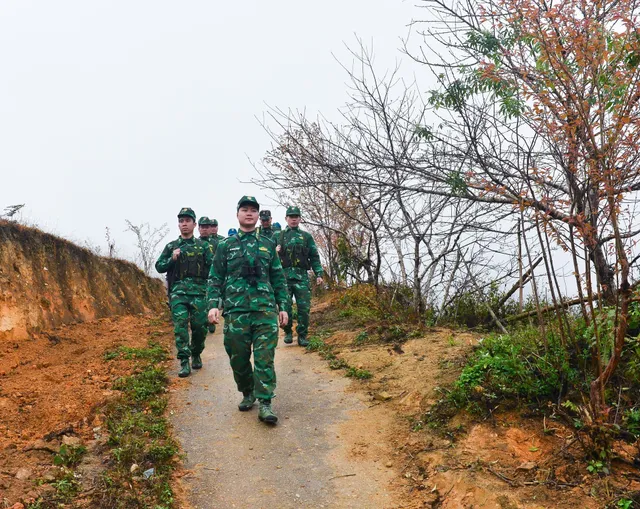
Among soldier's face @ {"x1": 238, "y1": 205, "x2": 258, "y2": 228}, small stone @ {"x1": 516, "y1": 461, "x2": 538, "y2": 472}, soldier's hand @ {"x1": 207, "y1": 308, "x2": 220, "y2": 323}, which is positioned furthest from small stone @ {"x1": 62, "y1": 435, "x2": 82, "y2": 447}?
small stone @ {"x1": 516, "y1": 461, "x2": 538, "y2": 472}

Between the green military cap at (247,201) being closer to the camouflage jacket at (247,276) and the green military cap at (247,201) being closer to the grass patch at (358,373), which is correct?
the camouflage jacket at (247,276)

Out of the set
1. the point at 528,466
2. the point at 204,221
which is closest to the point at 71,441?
the point at 528,466

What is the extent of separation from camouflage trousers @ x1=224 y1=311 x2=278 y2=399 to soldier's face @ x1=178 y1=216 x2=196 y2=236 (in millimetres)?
2242

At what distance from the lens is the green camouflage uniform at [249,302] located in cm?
486

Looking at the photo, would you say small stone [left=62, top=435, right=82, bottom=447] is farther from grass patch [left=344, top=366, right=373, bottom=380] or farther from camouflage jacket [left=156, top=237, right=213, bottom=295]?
grass patch [left=344, top=366, right=373, bottom=380]

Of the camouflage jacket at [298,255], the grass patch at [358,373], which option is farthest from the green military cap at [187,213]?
the grass patch at [358,373]

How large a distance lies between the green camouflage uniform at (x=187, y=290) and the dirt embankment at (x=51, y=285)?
9.56ft

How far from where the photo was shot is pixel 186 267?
6.80 m

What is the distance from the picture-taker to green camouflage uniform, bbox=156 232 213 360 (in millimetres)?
6676

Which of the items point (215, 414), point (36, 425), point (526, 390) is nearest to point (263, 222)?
point (215, 414)

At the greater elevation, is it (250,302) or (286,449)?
(250,302)

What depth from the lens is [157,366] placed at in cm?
681

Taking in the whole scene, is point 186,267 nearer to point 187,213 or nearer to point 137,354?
point 187,213

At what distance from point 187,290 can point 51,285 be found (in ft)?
13.9
